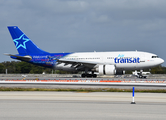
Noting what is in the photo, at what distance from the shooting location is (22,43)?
45.8 metres

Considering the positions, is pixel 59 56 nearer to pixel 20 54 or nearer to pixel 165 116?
pixel 20 54

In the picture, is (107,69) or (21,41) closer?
(107,69)

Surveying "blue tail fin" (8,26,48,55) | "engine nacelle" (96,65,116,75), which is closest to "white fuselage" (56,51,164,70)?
"engine nacelle" (96,65,116,75)

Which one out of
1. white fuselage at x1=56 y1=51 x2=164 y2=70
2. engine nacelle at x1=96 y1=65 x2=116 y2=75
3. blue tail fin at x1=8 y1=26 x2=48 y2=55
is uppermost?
blue tail fin at x1=8 y1=26 x2=48 y2=55

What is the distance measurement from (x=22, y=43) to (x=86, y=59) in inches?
529

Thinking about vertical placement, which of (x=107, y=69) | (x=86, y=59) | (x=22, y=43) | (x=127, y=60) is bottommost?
(x=107, y=69)

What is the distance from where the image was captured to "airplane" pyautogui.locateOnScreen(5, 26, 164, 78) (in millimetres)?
39312

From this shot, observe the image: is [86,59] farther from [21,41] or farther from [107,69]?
[21,41]

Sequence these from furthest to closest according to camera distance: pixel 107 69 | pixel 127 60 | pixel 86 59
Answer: pixel 86 59, pixel 127 60, pixel 107 69

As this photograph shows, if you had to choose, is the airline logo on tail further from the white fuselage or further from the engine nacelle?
the engine nacelle

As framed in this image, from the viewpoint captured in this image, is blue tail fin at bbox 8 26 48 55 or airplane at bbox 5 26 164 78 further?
blue tail fin at bbox 8 26 48 55

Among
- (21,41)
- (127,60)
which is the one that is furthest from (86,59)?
(21,41)

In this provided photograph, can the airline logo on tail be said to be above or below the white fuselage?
above

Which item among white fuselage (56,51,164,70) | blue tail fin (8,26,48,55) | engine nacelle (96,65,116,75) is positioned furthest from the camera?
blue tail fin (8,26,48,55)
